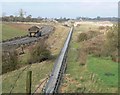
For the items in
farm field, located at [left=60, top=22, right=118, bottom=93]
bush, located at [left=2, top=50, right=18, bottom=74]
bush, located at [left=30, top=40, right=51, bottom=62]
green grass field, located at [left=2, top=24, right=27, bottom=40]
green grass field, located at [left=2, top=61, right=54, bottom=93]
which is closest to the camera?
farm field, located at [left=60, top=22, right=118, bottom=93]

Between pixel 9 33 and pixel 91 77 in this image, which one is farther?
pixel 9 33

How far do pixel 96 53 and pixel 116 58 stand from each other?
4.46 metres

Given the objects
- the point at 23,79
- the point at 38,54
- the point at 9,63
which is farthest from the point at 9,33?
the point at 23,79

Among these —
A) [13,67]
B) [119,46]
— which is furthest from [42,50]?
[119,46]

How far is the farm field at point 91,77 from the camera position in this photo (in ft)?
63.0

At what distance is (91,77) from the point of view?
22641 mm

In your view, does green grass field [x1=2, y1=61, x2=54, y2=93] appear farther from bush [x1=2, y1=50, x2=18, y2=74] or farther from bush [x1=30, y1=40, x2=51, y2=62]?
bush [x1=30, y1=40, x2=51, y2=62]

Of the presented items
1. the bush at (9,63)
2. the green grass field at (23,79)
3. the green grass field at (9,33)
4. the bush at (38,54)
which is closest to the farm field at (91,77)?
the green grass field at (23,79)

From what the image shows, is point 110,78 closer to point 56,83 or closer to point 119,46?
point 56,83

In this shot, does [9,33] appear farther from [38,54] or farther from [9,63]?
[9,63]

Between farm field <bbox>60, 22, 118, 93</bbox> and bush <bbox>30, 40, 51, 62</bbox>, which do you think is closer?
farm field <bbox>60, 22, 118, 93</bbox>

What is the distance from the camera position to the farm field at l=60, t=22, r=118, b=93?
63.0ft

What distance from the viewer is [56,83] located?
20.2 metres

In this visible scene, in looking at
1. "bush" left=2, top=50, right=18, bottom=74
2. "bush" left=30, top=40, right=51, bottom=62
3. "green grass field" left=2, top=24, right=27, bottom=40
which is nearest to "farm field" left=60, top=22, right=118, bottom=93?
"bush" left=30, top=40, right=51, bottom=62
